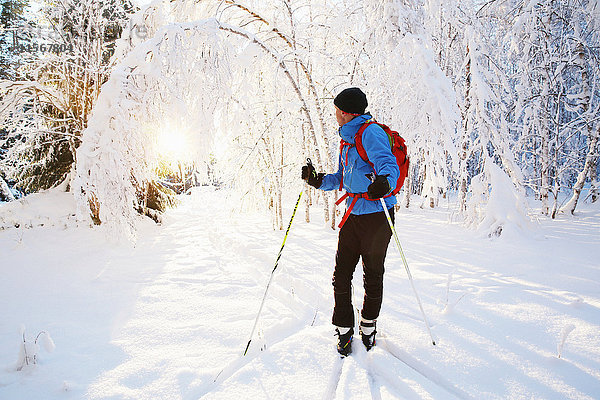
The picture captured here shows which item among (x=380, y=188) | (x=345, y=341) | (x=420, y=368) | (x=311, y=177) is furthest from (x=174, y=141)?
(x=420, y=368)

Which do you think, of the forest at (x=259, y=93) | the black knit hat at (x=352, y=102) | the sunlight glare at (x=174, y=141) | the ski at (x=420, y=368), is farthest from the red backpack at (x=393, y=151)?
the sunlight glare at (x=174, y=141)

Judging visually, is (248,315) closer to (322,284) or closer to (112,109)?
(322,284)

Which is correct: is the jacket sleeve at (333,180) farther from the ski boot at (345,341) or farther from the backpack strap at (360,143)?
the ski boot at (345,341)

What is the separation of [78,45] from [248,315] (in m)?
9.01

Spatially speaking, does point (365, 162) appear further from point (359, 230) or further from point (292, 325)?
point (292, 325)

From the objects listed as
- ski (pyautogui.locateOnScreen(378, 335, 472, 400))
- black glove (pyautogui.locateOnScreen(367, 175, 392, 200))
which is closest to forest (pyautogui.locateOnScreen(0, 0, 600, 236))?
black glove (pyautogui.locateOnScreen(367, 175, 392, 200))

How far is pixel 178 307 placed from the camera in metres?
3.11

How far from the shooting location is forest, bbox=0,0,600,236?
3.92m

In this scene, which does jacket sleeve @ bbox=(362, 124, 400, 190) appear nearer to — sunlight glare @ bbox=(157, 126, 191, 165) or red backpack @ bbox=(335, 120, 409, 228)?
red backpack @ bbox=(335, 120, 409, 228)

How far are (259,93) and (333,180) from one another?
505 cm

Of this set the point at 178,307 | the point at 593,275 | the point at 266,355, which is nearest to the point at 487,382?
the point at 266,355

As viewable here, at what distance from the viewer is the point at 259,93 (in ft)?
22.6

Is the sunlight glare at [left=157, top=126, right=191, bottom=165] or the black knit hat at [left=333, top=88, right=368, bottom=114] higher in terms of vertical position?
the black knit hat at [left=333, top=88, right=368, bottom=114]

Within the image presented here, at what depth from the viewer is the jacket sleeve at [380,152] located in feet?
6.43
